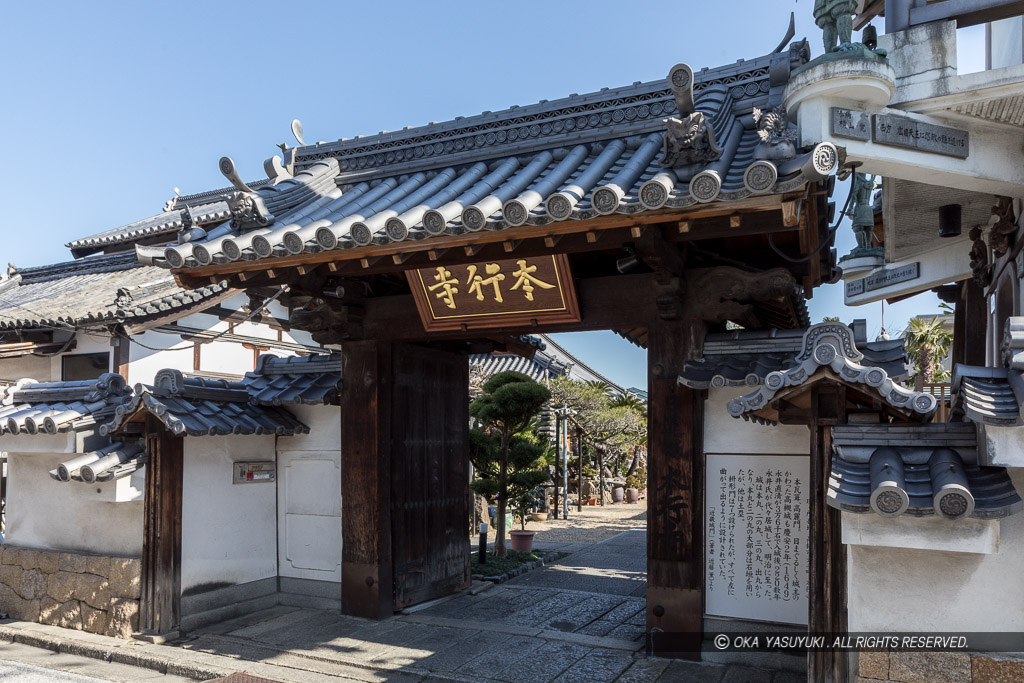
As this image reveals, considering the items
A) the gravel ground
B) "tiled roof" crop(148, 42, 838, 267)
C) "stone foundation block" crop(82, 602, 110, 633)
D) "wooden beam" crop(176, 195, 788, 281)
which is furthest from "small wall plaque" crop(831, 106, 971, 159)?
the gravel ground

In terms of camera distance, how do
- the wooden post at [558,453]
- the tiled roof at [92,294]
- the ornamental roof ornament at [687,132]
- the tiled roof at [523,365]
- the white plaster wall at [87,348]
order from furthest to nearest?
the tiled roof at [523,365] < the wooden post at [558,453] < the white plaster wall at [87,348] < the tiled roof at [92,294] < the ornamental roof ornament at [687,132]

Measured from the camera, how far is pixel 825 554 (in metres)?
5.48

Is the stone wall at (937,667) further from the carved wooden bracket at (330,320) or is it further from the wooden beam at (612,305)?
the carved wooden bracket at (330,320)

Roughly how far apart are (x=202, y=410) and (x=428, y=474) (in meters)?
3.09

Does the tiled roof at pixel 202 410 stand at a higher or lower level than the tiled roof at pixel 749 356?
lower

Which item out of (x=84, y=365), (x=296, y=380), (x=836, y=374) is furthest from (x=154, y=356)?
(x=836, y=374)

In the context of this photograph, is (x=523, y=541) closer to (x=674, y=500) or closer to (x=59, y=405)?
(x=674, y=500)

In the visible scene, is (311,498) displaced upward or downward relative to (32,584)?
upward

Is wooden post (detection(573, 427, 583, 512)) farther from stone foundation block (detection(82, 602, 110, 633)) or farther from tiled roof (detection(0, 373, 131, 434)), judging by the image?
stone foundation block (detection(82, 602, 110, 633))

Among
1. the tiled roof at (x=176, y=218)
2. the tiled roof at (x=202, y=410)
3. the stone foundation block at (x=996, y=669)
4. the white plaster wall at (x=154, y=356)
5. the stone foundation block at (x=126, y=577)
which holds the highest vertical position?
the tiled roof at (x=176, y=218)

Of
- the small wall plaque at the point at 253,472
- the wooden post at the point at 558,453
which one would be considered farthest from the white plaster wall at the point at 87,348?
the wooden post at the point at 558,453

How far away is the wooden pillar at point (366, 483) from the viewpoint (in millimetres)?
8984

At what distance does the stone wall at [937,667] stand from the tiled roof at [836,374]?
1.55 m

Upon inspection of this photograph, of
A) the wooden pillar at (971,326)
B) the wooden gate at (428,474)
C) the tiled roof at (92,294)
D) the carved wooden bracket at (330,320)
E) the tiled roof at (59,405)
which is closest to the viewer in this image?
the tiled roof at (59,405)
